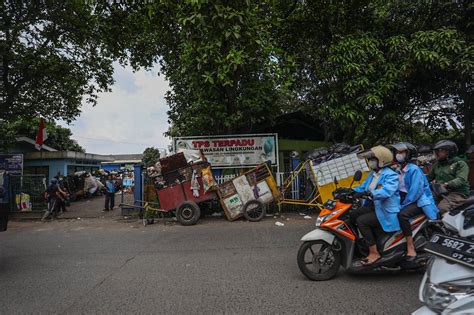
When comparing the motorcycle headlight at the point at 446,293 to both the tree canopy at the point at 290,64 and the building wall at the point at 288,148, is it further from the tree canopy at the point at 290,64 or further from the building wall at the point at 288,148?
the building wall at the point at 288,148

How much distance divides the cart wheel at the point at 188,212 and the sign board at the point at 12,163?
29.1ft

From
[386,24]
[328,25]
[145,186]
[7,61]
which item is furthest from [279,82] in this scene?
[7,61]

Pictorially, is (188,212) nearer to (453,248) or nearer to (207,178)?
(207,178)

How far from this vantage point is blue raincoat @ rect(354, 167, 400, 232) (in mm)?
4262

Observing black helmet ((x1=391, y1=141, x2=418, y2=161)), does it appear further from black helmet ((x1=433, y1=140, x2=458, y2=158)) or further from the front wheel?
the front wheel

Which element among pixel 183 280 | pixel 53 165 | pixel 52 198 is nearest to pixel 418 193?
pixel 183 280

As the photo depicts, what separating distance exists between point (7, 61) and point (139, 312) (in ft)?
38.6

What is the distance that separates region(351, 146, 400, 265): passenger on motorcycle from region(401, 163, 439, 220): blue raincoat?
165 millimetres

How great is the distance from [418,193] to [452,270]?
85.4 inches

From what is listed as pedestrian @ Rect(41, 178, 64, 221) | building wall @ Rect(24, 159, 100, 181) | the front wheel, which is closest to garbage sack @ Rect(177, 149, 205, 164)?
pedestrian @ Rect(41, 178, 64, 221)

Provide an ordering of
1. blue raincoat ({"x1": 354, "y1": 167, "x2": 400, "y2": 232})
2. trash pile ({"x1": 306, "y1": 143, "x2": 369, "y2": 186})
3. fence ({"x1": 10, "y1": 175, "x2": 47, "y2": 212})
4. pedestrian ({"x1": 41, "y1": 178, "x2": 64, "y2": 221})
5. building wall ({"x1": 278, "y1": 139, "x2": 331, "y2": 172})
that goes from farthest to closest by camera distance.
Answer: building wall ({"x1": 278, "y1": 139, "x2": 331, "y2": 172}), fence ({"x1": 10, "y1": 175, "x2": 47, "y2": 212}), pedestrian ({"x1": 41, "y1": 178, "x2": 64, "y2": 221}), trash pile ({"x1": 306, "y1": 143, "x2": 369, "y2": 186}), blue raincoat ({"x1": 354, "y1": 167, "x2": 400, "y2": 232})

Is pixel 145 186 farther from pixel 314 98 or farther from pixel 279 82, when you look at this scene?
pixel 314 98

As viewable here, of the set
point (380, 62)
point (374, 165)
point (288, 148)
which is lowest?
point (374, 165)

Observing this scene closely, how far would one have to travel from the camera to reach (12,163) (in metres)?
14.7
